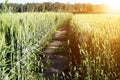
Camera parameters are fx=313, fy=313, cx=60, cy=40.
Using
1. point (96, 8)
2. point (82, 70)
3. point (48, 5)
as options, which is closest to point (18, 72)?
point (82, 70)

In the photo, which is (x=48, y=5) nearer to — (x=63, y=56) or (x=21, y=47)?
(x=63, y=56)

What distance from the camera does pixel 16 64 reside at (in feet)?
22.7

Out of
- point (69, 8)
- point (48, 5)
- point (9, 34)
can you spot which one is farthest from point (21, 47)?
point (69, 8)

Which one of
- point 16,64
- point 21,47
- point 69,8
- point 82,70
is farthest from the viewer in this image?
point 69,8

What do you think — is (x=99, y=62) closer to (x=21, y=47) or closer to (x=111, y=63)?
(x=111, y=63)

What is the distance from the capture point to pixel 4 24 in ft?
23.7

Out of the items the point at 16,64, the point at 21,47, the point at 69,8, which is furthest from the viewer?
the point at 69,8

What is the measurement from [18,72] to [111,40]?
2.48 meters

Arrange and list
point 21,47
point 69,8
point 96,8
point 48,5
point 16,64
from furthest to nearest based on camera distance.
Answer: point 96,8, point 69,8, point 48,5, point 21,47, point 16,64

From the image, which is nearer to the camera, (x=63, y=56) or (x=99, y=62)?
(x=99, y=62)

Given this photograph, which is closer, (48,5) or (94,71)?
(94,71)

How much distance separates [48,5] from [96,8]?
24.7m

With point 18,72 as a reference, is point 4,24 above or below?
above

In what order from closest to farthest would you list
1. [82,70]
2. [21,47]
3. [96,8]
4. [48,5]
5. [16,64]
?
[16,64] < [82,70] < [21,47] < [48,5] < [96,8]
